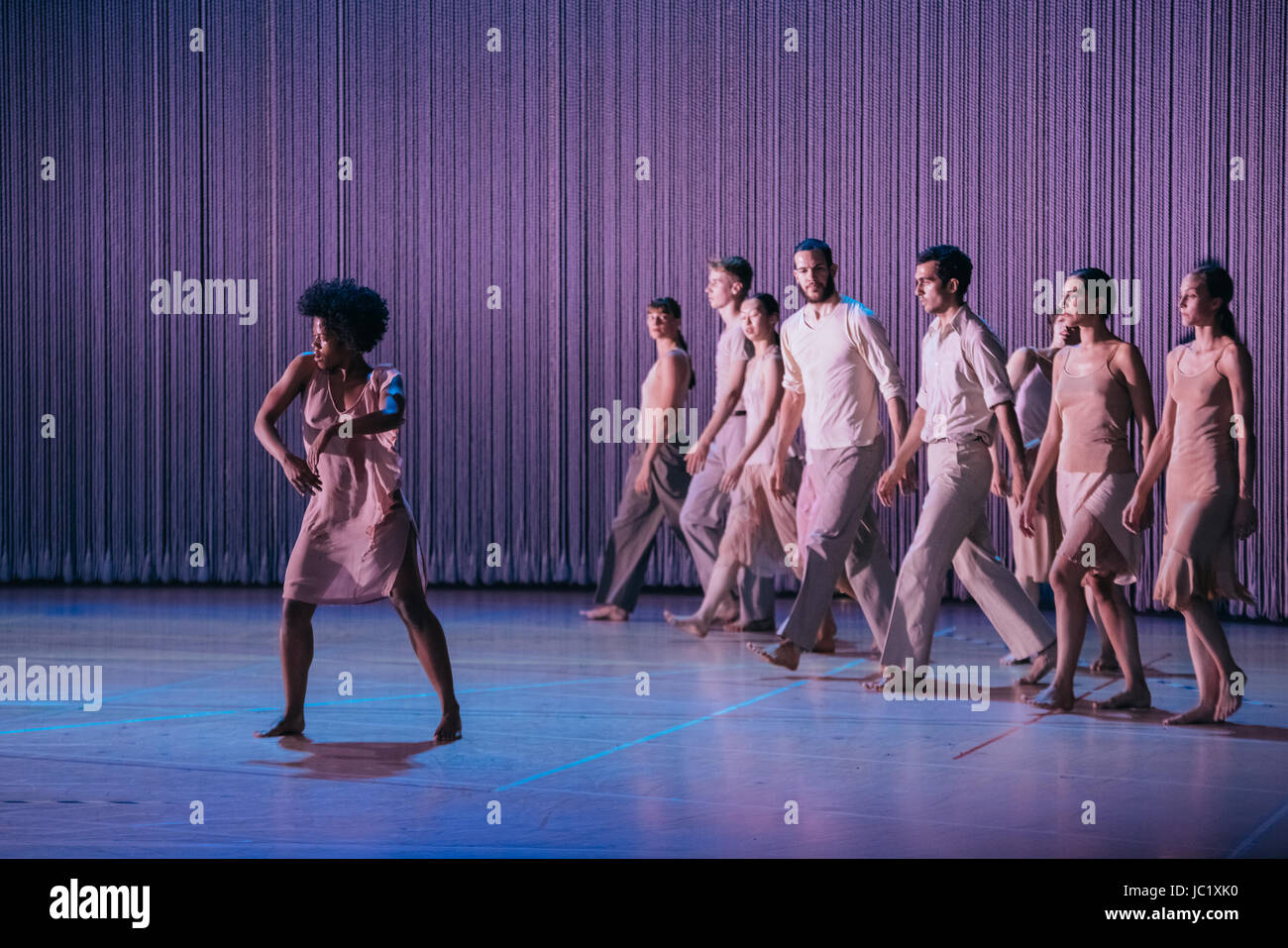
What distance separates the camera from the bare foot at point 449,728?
15.8ft

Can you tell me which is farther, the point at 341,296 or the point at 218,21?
the point at 218,21

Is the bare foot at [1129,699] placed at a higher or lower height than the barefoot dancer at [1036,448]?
lower

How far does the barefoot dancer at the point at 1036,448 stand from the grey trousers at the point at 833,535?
0.64 meters

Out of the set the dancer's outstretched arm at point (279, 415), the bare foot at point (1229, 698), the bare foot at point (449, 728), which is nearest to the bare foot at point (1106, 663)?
the bare foot at point (1229, 698)

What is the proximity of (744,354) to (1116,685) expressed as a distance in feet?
8.60

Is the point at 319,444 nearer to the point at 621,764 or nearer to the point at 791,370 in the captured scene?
the point at 621,764

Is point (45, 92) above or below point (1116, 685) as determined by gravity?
above

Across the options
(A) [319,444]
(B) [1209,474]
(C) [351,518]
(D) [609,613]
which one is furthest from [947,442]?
(D) [609,613]

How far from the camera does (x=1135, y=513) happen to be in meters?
5.09

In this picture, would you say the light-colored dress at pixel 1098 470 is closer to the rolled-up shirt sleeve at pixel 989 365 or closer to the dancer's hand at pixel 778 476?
the rolled-up shirt sleeve at pixel 989 365

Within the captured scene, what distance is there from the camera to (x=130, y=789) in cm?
413

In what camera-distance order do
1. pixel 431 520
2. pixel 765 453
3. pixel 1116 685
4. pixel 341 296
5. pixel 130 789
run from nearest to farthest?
pixel 130 789 < pixel 341 296 < pixel 1116 685 < pixel 765 453 < pixel 431 520
